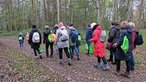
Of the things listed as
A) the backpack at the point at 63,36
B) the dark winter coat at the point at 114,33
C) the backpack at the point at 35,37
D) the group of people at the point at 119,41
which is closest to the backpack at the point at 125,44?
the group of people at the point at 119,41

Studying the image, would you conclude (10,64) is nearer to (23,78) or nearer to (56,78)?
(23,78)

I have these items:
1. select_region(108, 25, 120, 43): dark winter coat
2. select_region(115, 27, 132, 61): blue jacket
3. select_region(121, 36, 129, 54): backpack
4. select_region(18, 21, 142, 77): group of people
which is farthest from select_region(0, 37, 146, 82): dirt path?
A: select_region(108, 25, 120, 43): dark winter coat

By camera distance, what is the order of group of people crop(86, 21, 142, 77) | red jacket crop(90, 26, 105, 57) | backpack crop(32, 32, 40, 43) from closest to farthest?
1. group of people crop(86, 21, 142, 77)
2. red jacket crop(90, 26, 105, 57)
3. backpack crop(32, 32, 40, 43)

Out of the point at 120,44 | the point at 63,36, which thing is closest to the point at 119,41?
the point at 120,44

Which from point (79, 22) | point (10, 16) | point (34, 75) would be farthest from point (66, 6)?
point (34, 75)

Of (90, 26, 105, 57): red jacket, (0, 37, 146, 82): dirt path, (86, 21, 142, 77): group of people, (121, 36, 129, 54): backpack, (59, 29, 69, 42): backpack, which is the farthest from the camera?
(59, 29, 69, 42): backpack

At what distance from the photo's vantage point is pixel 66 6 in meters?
44.6

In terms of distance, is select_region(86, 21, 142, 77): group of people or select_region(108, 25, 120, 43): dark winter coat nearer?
select_region(86, 21, 142, 77): group of people

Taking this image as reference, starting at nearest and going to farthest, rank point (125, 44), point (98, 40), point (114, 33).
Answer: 1. point (125, 44)
2. point (98, 40)
3. point (114, 33)

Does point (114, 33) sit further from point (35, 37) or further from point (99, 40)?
point (35, 37)

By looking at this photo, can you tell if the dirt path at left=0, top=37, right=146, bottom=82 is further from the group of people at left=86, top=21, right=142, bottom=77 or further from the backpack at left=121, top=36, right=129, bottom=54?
the backpack at left=121, top=36, right=129, bottom=54

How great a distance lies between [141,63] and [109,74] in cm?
372

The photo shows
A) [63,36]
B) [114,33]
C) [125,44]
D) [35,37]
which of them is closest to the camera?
[125,44]

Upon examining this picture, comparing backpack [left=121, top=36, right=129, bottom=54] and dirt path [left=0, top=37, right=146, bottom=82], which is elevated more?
backpack [left=121, top=36, right=129, bottom=54]
